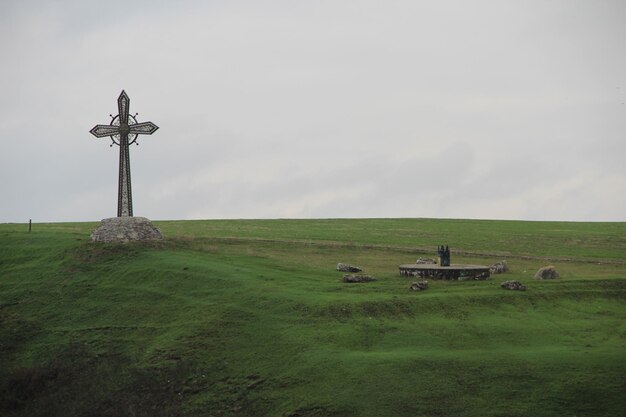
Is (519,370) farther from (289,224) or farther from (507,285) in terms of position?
(289,224)

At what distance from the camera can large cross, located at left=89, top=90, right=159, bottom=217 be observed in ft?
188

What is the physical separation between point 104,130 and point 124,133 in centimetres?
165

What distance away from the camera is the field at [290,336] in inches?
1226

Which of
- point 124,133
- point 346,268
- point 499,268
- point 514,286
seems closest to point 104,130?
point 124,133

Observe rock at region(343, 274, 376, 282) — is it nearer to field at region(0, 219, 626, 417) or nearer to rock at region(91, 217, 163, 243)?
field at region(0, 219, 626, 417)

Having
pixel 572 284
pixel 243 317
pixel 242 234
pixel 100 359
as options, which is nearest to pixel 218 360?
pixel 243 317

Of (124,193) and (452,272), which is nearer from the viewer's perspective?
(452,272)

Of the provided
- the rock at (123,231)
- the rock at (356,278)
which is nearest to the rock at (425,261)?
the rock at (356,278)

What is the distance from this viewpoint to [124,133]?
5828cm

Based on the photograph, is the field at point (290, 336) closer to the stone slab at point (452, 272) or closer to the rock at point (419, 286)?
the rock at point (419, 286)

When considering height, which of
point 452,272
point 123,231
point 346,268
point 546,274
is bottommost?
point 546,274

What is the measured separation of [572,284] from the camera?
1738 inches

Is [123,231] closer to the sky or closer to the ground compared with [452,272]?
closer to the sky

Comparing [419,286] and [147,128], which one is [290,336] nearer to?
[419,286]
